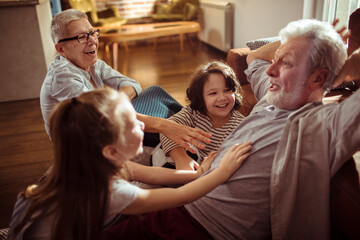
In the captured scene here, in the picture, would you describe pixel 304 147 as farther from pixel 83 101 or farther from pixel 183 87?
pixel 183 87

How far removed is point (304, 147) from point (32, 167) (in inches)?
83.6

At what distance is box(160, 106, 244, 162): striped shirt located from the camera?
1648mm

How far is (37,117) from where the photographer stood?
11.1ft

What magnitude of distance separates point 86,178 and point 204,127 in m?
0.88

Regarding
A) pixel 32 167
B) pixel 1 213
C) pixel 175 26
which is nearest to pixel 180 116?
pixel 1 213

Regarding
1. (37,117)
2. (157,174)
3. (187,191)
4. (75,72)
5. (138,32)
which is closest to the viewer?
(187,191)

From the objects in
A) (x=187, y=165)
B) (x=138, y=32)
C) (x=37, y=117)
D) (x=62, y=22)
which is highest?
(x=62, y=22)

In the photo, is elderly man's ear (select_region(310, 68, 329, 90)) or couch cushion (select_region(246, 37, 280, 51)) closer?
elderly man's ear (select_region(310, 68, 329, 90))

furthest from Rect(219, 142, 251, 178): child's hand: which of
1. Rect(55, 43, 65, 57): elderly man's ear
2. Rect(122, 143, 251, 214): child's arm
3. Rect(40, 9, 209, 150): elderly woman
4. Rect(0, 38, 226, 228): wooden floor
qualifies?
Rect(0, 38, 226, 228): wooden floor

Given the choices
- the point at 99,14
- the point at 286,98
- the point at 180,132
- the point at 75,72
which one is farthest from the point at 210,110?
the point at 99,14

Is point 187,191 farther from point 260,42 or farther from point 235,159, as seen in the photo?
point 260,42

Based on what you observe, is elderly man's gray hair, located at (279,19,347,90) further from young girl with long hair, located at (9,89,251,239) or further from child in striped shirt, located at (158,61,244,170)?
young girl with long hair, located at (9,89,251,239)

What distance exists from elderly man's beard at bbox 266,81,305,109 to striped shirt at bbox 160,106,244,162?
44 cm

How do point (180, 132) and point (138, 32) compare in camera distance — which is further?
point (138, 32)
